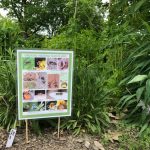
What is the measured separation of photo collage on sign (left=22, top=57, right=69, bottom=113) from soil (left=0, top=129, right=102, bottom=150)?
36 cm

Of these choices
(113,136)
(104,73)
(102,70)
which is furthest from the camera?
(102,70)

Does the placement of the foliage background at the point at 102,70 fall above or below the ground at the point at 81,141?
above

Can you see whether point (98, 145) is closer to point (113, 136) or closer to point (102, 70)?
point (113, 136)

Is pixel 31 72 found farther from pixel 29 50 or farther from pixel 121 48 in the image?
pixel 121 48

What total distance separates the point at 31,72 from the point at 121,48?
80.5 inches

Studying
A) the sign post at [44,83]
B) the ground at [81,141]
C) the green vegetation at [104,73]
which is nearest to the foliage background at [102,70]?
the green vegetation at [104,73]

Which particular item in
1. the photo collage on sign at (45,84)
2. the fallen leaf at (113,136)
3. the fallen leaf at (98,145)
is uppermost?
the photo collage on sign at (45,84)

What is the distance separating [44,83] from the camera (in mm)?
3947

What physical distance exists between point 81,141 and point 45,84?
2.58ft

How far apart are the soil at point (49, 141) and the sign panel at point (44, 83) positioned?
30 cm

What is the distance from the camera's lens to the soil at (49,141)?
3.96 m

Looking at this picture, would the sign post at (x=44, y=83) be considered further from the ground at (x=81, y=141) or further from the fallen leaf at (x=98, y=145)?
the fallen leaf at (x=98, y=145)

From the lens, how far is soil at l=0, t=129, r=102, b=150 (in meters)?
3.96

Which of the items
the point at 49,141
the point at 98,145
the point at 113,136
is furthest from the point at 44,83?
the point at 113,136
